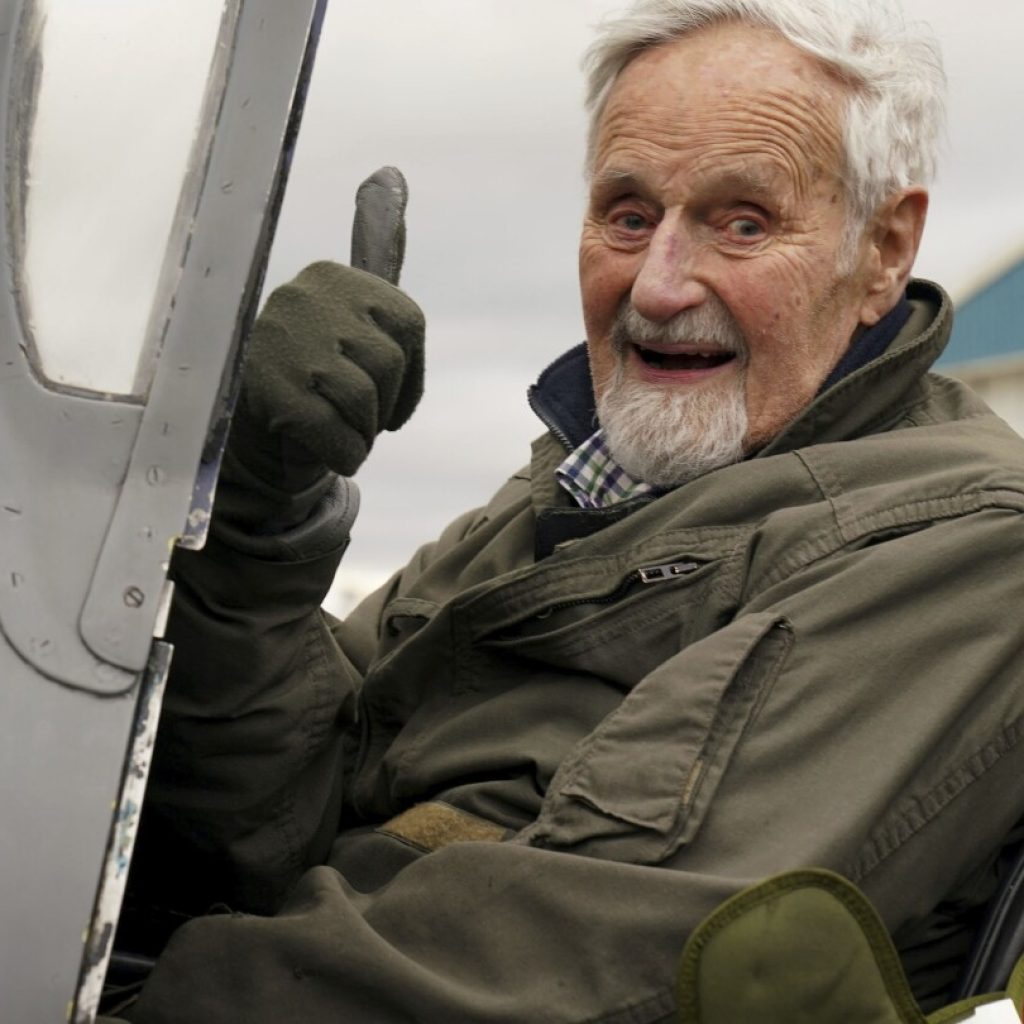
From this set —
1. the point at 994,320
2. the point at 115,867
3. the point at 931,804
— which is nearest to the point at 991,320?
the point at 994,320

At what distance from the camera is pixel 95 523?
1188 mm

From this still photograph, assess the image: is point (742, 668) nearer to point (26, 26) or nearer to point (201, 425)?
point (201, 425)

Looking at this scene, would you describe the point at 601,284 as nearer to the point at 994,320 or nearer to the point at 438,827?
the point at 438,827

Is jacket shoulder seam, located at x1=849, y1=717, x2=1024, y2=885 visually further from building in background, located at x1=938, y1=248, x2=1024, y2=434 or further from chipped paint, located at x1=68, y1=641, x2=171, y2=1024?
building in background, located at x1=938, y1=248, x2=1024, y2=434

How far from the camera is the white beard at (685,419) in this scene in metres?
2.31

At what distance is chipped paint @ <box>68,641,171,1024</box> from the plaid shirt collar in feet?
4.30

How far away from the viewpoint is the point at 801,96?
2.34 m

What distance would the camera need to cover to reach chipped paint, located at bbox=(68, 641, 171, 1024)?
1.13 metres

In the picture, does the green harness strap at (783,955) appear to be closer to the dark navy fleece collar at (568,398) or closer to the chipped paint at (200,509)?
the chipped paint at (200,509)

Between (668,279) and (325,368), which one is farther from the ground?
(668,279)

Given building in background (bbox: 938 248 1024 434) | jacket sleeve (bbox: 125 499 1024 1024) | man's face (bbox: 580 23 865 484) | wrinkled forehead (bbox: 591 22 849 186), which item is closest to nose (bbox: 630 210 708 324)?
man's face (bbox: 580 23 865 484)

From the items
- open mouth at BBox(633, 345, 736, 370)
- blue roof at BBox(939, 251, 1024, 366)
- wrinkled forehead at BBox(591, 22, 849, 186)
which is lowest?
open mouth at BBox(633, 345, 736, 370)

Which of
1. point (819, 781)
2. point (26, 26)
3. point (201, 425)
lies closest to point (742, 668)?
point (819, 781)

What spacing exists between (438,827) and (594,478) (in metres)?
0.63
